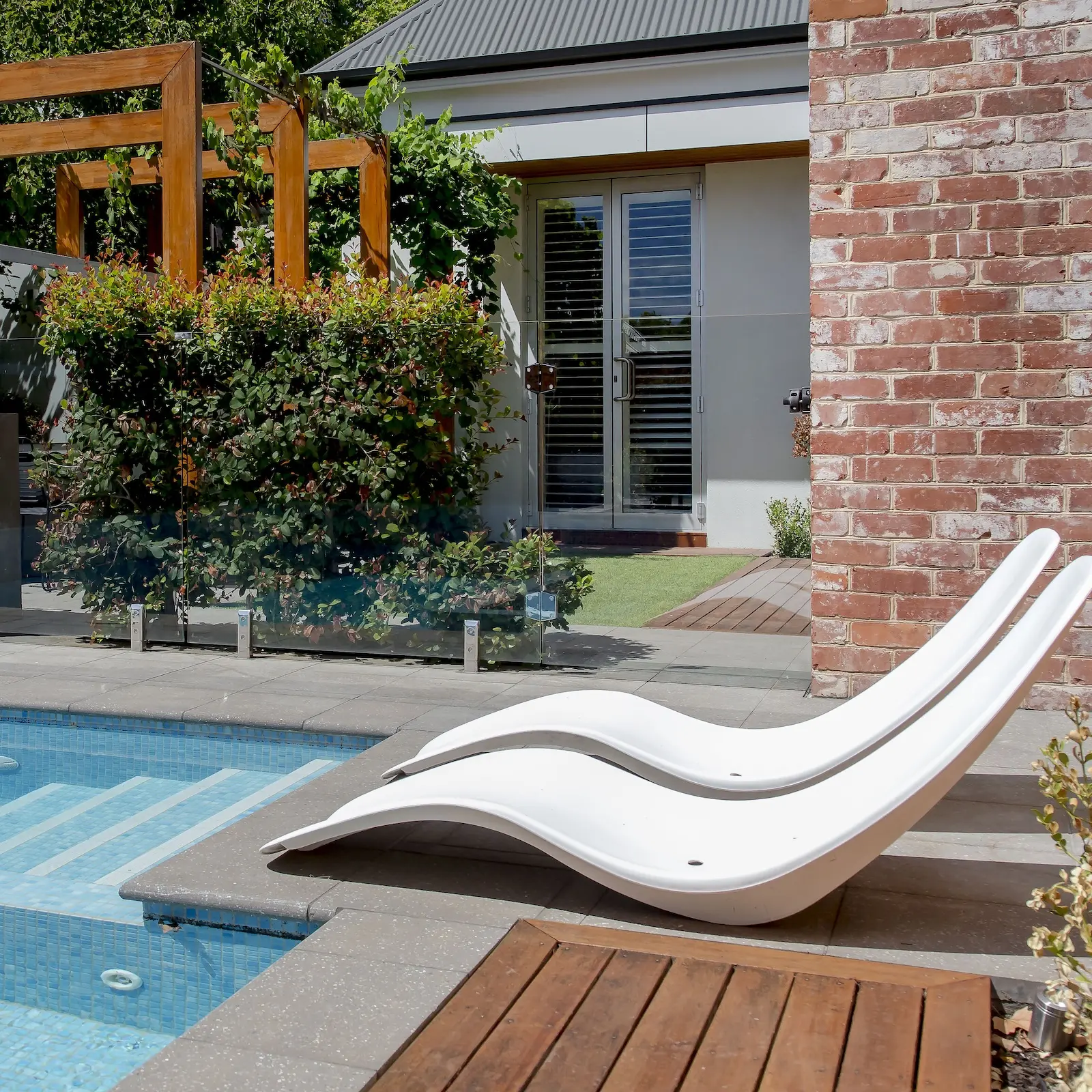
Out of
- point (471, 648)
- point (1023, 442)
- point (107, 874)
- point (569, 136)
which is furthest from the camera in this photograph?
point (569, 136)

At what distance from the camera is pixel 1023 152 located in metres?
5.37

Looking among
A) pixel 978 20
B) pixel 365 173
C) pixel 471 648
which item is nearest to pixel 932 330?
pixel 978 20

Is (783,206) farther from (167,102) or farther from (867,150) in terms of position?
(167,102)

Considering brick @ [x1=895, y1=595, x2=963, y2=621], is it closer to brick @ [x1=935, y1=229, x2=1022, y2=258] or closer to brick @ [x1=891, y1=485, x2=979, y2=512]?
brick @ [x1=891, y1=485, x2=979, y2=512]

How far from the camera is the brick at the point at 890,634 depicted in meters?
5.56

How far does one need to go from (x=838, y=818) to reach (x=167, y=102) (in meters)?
6.59

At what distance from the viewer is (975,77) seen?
5410 millimetres

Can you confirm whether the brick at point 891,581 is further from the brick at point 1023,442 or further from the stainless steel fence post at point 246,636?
the stainless steel fence post at point 246,636

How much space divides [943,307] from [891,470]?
30.4 inches

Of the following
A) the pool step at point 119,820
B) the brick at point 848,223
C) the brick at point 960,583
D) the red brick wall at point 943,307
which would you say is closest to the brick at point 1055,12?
the red brick wall at point 943,307

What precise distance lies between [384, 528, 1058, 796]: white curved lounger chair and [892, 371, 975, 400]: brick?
6.21 feet

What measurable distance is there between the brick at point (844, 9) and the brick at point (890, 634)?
262 cm

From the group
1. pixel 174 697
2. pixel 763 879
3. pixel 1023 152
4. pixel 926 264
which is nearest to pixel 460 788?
A: pixel 763 879

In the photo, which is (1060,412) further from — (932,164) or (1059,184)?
(932,164)
